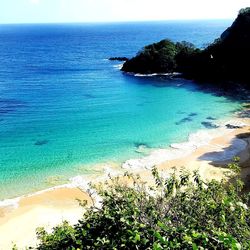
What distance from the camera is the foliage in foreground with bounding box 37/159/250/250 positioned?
10617 millimetres

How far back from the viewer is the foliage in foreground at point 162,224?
10617mm

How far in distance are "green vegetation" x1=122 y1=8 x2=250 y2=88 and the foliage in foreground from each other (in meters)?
61.4

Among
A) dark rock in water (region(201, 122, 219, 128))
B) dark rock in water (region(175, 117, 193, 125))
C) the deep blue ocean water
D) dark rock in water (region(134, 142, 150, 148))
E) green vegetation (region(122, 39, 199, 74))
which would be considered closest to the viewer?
the deep blue ocean water

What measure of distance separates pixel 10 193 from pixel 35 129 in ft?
53.3

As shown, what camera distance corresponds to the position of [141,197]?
13641 millimetres

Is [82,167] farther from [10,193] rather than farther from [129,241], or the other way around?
[129,241]

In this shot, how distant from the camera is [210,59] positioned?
79.2m

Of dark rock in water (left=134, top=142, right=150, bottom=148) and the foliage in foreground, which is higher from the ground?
the foliage in foreground

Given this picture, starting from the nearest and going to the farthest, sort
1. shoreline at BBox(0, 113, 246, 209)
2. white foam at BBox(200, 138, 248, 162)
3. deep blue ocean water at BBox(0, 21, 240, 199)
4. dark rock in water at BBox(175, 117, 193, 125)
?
shoreline at BBox(0, 113, 246, 209), deep blue ocean water at BBox(0, 21, 240, 199), white foam at BBox(200, 138, 248, 162), dark rock in water at BBox(175, 117, 193, 125)

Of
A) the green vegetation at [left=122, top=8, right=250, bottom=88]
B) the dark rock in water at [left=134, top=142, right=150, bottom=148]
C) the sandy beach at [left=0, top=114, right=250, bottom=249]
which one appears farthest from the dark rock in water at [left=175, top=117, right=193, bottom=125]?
the green vegetation at [left=122, top=8, right=250, bottom=88]

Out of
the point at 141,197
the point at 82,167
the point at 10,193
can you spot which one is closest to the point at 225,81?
the point at 82,167

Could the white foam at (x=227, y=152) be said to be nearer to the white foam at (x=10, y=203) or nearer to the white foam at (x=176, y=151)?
the white foam at (x=176, y=151)

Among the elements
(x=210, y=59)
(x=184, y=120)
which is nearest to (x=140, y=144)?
(x=184, y=120)

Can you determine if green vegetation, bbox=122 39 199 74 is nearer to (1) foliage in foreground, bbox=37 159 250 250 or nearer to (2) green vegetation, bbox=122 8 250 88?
(2) green vegetation, bbox=122 8 250 88
